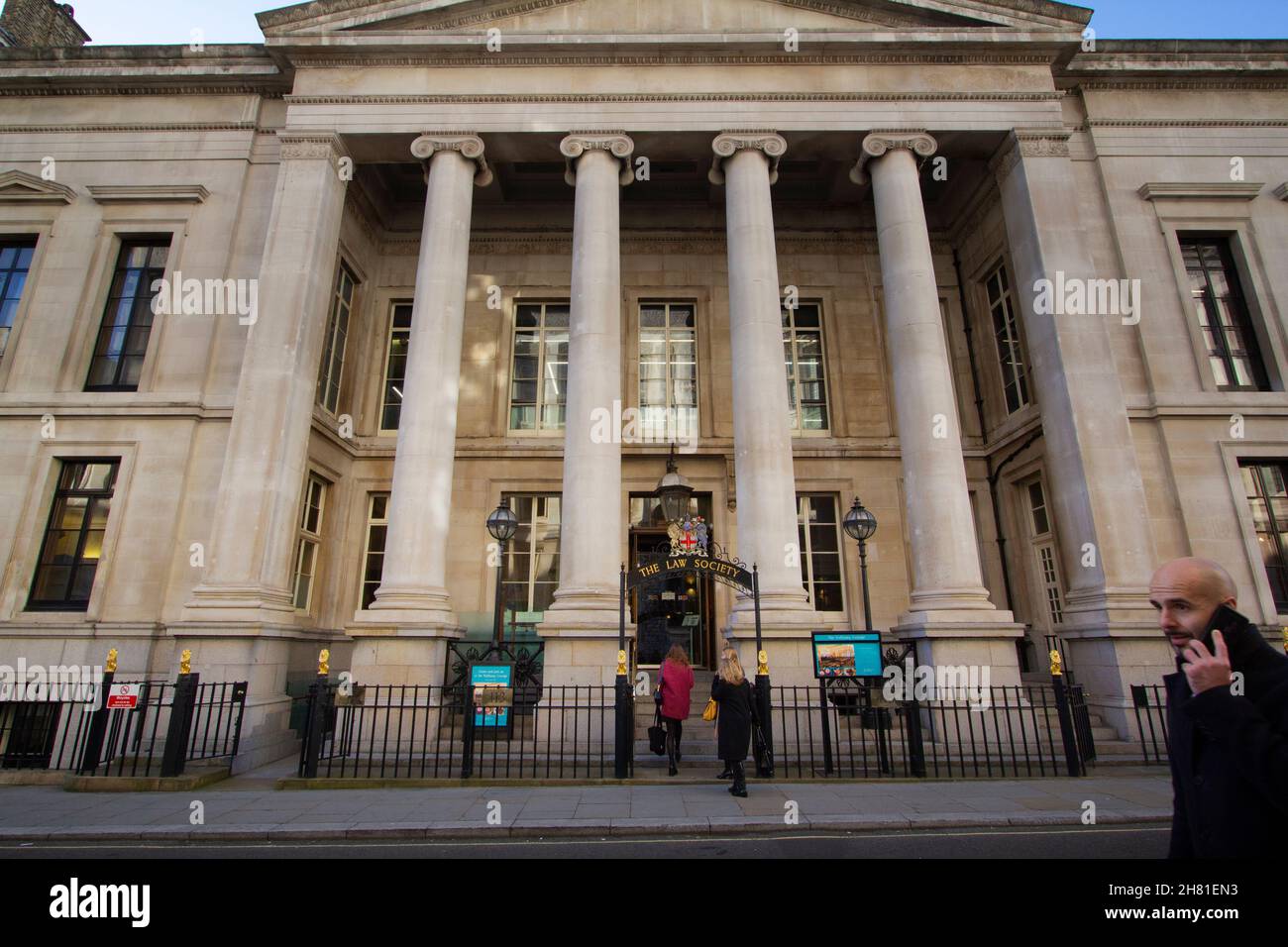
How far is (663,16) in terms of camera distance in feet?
50.3

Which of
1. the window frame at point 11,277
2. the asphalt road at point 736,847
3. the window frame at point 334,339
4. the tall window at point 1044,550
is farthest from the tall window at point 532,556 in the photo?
the tall window at point 1044,550

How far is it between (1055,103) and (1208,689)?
17253 millimetres

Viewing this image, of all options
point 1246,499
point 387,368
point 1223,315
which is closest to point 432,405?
point 387,368

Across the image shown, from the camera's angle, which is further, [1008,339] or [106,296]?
[1008,339]

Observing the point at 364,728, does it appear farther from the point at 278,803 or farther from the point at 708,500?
the point at 708,500

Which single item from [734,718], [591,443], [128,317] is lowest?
[734,718]

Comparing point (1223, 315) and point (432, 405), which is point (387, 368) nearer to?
point (432, 405)

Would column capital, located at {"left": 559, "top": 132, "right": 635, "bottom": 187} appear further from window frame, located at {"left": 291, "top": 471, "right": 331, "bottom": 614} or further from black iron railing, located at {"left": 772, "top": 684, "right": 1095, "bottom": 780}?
black iron railing, located at {"left": 772, "top": 684, "right": 1095, "bottom": 780}

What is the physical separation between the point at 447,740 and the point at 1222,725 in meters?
11.5

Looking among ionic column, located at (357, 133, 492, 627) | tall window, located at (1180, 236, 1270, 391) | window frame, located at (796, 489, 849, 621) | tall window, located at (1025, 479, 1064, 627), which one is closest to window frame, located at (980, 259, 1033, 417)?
tall window, located at (1025, 479, 1064, 627)

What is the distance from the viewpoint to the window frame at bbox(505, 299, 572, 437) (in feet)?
59.4

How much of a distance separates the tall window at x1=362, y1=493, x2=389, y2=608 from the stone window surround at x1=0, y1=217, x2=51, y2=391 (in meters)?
8.23

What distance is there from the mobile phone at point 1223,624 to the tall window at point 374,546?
16823mm

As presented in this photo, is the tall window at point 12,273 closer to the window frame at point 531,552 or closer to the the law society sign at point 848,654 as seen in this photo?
the window frame at point 531,552
